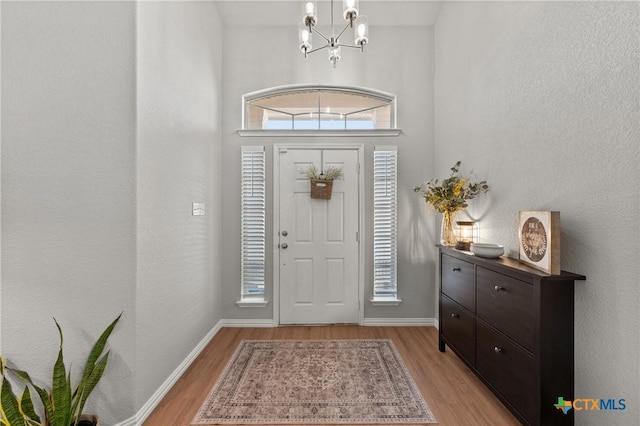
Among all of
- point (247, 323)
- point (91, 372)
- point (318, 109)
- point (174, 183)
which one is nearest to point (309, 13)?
point (318, 109)

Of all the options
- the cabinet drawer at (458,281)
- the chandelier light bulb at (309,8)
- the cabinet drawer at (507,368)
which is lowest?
the cabinet drawer at (507,368)

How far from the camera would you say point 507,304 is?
1760 mm

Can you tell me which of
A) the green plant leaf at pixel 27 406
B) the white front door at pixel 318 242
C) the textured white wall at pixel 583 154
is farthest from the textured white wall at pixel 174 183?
the textured white wall at pixel 583 154

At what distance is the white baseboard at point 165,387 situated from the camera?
5.96 feet

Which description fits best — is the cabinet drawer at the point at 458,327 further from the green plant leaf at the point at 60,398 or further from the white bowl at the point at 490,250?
the green plant leaf at the point at 60,398

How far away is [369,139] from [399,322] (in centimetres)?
224

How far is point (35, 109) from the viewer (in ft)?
5.31

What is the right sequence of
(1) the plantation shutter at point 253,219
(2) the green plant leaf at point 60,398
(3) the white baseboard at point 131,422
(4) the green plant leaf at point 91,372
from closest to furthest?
1. (2) the green plant leaf at point 60,398
2. (4) the green plant leaf at point 91,372
3. (3) the white baseboard at point 131,422
4. (1) the plantation shutter at point 253,219

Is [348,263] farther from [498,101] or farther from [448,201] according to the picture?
[498,101]

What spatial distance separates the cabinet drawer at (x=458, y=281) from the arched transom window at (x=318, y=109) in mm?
1825

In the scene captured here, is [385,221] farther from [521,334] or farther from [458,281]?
[521,334]

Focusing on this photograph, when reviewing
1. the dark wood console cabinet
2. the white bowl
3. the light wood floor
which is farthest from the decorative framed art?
the light wood floor

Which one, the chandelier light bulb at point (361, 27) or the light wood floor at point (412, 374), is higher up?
the chandelier light bulb at point (361, 27)

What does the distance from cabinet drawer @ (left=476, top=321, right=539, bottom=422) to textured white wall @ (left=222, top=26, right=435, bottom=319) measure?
4.52 feet
